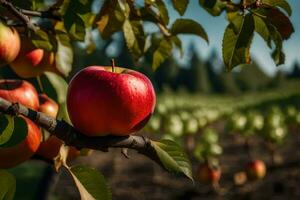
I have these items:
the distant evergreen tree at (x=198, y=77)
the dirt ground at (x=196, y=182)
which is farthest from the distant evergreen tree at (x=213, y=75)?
the dirt ground at (x=196, y=182)

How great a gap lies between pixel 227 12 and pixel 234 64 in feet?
0.95

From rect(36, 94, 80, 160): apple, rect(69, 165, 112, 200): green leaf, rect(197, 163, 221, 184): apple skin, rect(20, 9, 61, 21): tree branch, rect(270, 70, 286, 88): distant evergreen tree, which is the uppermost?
rect(20, 9, 61, 21): tree branch

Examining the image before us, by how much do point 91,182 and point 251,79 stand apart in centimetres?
5564

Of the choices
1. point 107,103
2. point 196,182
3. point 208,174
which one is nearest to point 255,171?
point 208,174

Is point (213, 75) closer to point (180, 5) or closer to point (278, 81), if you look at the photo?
point (278, 81)

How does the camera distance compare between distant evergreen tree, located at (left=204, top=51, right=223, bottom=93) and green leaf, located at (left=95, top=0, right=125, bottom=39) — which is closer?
green leaf, located at (left=95, top=0, right=125, bottom=39)

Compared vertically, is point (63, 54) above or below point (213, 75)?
above

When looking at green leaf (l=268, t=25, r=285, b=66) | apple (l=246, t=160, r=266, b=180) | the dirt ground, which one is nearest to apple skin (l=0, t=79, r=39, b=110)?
green leaf (l=268, t=25, r=285, b=66)

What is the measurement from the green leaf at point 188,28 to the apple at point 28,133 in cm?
51

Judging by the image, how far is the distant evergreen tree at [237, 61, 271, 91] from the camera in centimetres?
5331

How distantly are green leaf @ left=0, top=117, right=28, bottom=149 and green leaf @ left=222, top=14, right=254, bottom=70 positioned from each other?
492 mm

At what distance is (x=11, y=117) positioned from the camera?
995mm

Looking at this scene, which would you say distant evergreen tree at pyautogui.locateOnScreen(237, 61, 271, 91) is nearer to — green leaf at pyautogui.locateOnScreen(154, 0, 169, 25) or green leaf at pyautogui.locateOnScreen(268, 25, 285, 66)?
green leaf at pyautogui.locateOnScreen(154, 0, 169, 25)

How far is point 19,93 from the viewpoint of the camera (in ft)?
4.09
